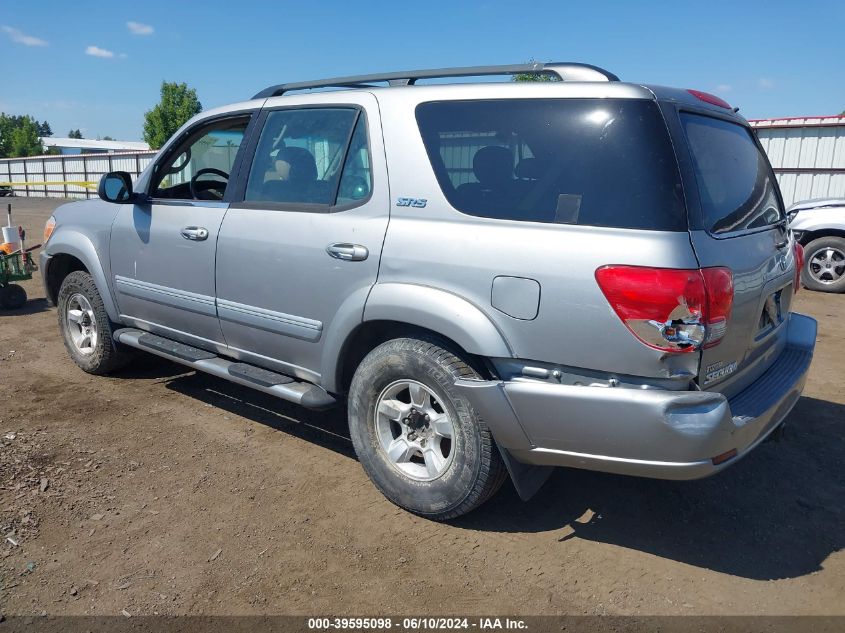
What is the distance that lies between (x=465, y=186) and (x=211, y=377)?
3155 mm

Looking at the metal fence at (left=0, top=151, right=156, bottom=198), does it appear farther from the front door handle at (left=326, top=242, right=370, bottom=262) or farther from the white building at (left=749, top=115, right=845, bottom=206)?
the front door handle at (left=326, top=242, right=370, bottom=262)

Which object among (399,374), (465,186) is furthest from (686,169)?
(399,374)

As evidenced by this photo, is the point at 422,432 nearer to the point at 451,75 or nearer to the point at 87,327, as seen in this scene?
the point at 451,75

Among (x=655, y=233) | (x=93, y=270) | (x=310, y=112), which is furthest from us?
(x=93, y=270)

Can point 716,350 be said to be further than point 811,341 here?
No

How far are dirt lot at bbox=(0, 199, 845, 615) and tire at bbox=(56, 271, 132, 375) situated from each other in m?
0.71

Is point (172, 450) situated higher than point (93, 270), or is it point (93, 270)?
point (93, 270)

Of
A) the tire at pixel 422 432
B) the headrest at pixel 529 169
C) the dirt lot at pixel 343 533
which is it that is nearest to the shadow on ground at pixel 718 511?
the dirt lot at pixel 343 533

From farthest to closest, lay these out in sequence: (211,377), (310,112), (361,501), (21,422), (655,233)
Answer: (211,377), (21,422), (310,112), (361,501), (655,233)

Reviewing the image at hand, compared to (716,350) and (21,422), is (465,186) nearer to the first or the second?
(716,350)

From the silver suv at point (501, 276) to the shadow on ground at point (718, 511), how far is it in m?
0.39

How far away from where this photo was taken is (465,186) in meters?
3.04

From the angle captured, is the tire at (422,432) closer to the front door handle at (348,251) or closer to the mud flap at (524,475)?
the mud flap at (524,475)

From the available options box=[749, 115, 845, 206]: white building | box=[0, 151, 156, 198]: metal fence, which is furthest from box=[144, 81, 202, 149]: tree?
box=[749, 115, 845, 206]: white building
